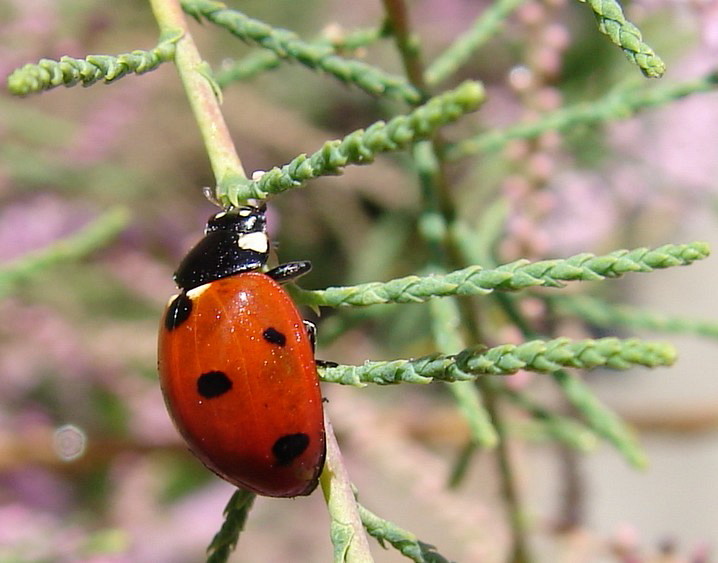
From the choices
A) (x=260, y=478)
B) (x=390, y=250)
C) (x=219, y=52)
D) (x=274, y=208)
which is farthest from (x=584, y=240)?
(x=260, y=478)

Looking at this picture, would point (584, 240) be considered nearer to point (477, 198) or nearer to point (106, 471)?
point (477, 198)

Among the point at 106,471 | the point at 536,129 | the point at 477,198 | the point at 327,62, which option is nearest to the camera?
the point at 327,62

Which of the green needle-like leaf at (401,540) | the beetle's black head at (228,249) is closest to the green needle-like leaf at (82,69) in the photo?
the beetle's black head at (228,249)

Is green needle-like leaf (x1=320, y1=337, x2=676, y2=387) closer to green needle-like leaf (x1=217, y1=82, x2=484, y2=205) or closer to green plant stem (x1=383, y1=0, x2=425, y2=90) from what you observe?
green needle-like leaf (x1=217, y1=82, x2=484, y2=205)

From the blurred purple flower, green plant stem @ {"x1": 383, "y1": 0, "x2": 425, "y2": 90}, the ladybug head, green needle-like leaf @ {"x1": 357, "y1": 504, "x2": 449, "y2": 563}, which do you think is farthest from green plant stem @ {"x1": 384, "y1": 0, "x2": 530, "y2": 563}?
the blurred purple flower

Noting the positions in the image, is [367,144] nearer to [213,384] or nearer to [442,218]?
[213,384]

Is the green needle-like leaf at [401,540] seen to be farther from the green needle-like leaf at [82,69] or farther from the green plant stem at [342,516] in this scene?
the green needle-like leaf at [82,69]

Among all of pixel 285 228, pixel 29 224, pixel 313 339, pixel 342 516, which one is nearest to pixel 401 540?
pixel 342 516
